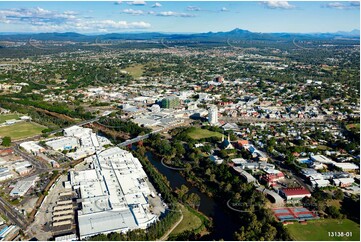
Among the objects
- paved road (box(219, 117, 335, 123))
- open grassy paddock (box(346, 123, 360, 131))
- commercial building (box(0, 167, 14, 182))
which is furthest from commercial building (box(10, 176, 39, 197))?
open grassy paddock (box(346, 123, 360, 131))

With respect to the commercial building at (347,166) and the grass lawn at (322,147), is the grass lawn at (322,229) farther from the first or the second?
the grass lawn at (322,147)

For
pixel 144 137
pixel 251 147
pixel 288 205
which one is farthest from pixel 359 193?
pixel 144 137

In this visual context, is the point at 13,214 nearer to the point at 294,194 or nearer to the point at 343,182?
the point at 294,194

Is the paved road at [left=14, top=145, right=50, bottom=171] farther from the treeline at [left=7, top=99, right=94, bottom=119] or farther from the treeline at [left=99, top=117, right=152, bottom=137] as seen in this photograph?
the treeline at [left=7, top=99, right=94, bottom=119]

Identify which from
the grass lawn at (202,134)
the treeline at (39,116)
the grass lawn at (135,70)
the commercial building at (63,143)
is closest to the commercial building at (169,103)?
the grass lawn at (202,134)

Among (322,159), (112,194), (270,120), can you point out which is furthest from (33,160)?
(270,120)
